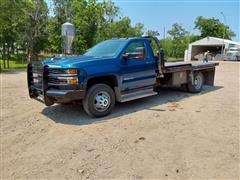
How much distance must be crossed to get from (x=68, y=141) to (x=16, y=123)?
1.88m

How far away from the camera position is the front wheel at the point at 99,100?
228 inches

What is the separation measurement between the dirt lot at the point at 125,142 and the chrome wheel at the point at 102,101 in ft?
0.87

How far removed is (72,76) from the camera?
546 centimetres

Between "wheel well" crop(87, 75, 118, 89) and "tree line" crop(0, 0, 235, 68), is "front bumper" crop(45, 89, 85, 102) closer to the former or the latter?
"wheel well" crop(87, 75, 118, 89)

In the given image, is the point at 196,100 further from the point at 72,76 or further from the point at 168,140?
the point at 72,76

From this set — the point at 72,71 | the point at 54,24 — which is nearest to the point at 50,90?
the point at 72,71

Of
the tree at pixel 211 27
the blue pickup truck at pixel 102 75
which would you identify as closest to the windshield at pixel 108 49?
the blue pickup truck at pixel 102 75

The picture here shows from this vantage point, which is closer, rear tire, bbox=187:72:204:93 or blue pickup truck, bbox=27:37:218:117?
blue pickup truck, bbox=27:37:218:117

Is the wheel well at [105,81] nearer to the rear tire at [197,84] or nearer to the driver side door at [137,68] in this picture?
the driver side door at [137,68]

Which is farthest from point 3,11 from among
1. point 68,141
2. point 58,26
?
point 68,141

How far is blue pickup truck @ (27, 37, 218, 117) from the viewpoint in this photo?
5.55 m

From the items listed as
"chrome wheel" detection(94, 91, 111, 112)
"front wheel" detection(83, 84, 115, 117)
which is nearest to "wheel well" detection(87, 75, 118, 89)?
"front wheel" detection(83, 84, 115, 117)

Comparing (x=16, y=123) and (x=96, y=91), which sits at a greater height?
(x=96, y=91)

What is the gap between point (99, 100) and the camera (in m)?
5.97
